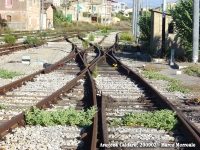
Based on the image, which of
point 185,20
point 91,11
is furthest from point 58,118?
point 91,11

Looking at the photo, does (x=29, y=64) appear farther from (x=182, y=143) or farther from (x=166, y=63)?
(x=182, y=143)

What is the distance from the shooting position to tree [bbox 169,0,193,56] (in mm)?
19812

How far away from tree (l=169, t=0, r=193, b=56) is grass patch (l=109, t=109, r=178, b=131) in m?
12.7

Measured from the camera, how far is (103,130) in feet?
21.8

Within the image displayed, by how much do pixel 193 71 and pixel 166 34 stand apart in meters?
6.99

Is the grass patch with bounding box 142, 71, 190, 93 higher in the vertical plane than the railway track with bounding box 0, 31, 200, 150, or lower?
lower

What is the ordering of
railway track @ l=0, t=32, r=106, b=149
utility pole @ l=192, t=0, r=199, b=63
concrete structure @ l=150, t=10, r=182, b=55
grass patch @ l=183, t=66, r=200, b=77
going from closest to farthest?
railway track @ l=0, t=32, r=106, b=149
grass patch @ l=183, t=66, r=200, b=77
utility pole @ l=192, t=0, r=199, b=63
concrete structure @ l=150, t=10, r=182, b=55

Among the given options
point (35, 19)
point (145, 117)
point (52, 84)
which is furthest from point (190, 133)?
point (35, 19)

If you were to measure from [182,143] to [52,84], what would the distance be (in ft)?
20.5

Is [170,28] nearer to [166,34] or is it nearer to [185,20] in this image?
[166,34]

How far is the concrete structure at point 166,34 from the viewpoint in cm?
2306

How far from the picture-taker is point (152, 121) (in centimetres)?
748

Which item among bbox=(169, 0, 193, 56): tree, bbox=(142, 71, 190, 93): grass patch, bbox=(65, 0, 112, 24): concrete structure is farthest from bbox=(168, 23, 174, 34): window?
bbox=(65, 0, 112, 24): concrete structure

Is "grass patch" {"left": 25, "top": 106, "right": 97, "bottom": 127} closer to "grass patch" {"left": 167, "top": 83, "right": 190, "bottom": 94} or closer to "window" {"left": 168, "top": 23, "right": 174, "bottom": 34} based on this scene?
"grass patch" {"left": 167, "top": 83, "right": 190, "bottom": 94}
